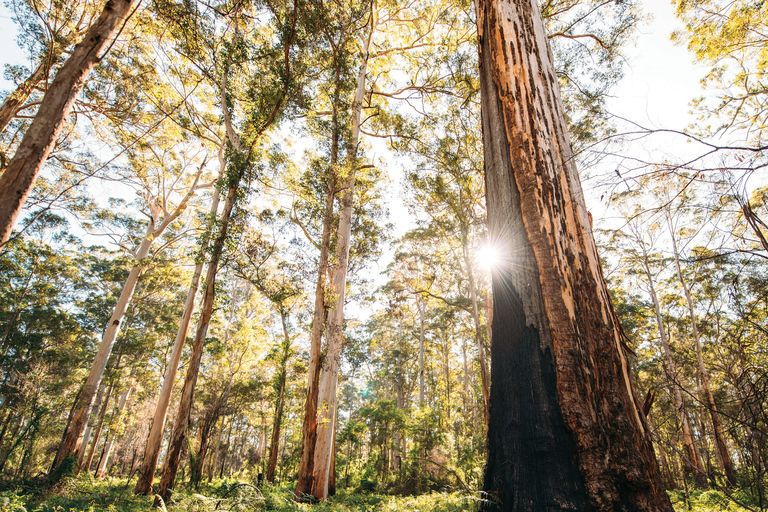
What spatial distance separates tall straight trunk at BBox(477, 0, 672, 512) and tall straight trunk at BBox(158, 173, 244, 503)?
6670mm

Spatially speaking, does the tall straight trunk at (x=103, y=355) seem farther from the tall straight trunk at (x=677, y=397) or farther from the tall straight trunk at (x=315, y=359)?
the tall straight trunk at (x=677, y=397)

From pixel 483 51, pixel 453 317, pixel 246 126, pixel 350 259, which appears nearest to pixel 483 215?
pixel 350 259

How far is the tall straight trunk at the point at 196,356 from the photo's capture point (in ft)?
19.6

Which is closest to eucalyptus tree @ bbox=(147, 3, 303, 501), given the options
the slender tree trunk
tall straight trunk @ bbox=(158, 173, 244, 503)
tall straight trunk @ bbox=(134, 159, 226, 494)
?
tall straight trunk @ bbox=(158, 173, 244, 503)

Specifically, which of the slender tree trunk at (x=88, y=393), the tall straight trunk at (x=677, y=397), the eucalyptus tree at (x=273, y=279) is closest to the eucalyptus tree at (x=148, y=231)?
the slender tree trunk at (x=88, y=393)

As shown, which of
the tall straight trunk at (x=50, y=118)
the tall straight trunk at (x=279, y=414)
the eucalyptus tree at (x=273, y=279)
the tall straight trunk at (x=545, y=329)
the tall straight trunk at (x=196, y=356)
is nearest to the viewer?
the tall straight trunk at (x=545, y=329)

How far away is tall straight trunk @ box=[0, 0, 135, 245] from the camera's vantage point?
7.55 ft

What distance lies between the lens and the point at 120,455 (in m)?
24.9

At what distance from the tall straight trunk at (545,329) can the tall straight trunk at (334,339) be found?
252 inches

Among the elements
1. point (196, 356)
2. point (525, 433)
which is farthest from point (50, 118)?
point (196, 356)

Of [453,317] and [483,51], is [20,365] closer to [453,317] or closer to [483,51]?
[453,317]

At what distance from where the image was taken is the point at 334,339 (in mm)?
7797

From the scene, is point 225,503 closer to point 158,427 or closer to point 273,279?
point 158,427

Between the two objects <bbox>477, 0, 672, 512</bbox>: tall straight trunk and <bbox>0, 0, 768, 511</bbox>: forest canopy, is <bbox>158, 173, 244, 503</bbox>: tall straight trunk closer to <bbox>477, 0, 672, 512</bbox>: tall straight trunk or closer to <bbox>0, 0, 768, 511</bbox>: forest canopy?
<bbox>0, 0, 768, 511</bbox>: forest canopy
